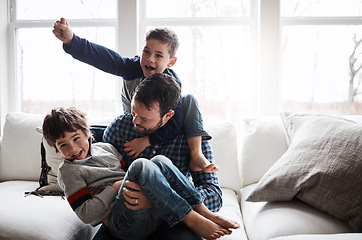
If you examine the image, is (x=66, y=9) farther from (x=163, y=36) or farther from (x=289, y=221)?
(x=289, y=221)

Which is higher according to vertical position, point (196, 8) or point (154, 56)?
point (196, 8)

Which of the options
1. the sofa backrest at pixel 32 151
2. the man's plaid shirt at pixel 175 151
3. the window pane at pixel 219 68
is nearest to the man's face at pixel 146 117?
the man's plaid shirt at pixel 175 151

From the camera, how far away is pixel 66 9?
10.0ft

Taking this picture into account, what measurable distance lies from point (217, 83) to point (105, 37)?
1.02 m

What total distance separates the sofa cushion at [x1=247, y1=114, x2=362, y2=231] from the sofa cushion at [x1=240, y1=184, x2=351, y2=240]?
0.04 meters

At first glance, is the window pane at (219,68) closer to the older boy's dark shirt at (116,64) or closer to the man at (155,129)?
the older boy's dark shirt at (116,64)

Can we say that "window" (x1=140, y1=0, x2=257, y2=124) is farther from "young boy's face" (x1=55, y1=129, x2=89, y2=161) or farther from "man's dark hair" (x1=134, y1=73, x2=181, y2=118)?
"young boy's face" (x1=55, y1=129, x2=89, y2=161)

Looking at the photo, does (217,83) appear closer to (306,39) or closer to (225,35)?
(225,35)

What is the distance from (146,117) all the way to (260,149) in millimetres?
914

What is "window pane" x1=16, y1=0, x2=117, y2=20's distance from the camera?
300cm

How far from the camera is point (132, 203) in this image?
1.32 meters

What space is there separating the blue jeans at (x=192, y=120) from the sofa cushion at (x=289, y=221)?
44 cm

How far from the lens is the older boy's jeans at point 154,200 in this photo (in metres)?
1.31

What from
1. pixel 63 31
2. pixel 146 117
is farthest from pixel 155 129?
pixel 63 31
